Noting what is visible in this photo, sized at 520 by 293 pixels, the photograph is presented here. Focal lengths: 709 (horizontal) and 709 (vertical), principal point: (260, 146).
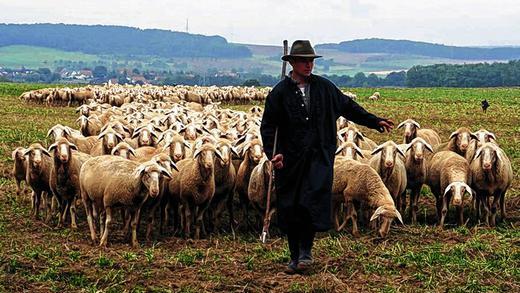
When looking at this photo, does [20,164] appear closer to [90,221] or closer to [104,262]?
[90,221]

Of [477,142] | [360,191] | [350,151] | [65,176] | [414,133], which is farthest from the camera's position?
[414,133]

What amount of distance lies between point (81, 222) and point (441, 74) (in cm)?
9962

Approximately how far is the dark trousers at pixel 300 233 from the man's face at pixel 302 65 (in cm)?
139

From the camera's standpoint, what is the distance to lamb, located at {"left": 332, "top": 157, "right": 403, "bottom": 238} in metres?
9.39

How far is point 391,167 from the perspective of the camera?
1088 cm

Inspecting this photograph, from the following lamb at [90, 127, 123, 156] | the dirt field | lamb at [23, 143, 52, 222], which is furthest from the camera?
lamb at [90, 127, 123, 156]

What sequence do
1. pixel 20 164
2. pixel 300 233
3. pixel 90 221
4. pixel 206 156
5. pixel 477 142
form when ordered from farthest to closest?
1. pixel 477 142
2. pixel 20 164
3. pixel 206 156
4. pixel 90 221
5. pixel 300 233

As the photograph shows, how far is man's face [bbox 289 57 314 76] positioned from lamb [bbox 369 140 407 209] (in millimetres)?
3872

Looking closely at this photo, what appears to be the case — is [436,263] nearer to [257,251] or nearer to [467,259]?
[467,259]

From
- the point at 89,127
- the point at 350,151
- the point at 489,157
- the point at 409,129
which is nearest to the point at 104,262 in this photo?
the point at 350,151

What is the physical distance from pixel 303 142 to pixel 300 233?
39.5 inches

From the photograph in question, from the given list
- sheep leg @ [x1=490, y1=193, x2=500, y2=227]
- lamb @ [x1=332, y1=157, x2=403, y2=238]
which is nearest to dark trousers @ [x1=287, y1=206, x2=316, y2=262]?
lamb @ [x1=332, y1=157, x2=403, y2=238]

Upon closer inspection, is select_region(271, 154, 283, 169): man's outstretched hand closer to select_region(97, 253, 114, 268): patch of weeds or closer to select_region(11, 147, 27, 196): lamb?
select_region(97, 253, 114, 268): patch of weeds

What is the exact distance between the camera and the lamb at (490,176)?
1106cm
